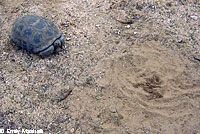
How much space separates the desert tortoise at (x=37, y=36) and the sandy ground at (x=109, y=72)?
186 mm

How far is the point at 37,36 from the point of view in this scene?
146 inches

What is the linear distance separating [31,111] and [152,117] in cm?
190

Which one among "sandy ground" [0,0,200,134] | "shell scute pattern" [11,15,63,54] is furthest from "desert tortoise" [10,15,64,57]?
"sandy ground" [0,0,200,134]

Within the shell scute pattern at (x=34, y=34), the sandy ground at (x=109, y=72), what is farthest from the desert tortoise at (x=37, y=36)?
the sandy ground at (x=109, y=72)

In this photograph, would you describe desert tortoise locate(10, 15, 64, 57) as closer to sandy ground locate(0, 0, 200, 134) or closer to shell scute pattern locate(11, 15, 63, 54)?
shell scute pattern locate(11, 15, 63, 54)

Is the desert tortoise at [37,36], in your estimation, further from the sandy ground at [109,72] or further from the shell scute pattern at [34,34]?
the sandy ground at [109,72]

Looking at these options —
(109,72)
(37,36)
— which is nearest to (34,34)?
(37,36)

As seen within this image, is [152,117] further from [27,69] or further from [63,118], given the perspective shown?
[27,69]

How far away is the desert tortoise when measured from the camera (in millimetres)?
3717

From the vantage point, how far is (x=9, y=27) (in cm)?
448

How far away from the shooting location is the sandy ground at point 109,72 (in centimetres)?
303

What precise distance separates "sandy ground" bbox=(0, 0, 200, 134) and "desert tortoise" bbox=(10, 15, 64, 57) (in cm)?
19

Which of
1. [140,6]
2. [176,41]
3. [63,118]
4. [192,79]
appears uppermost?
[140,6]

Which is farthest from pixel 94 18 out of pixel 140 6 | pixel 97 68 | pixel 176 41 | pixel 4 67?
pixel 4 67
